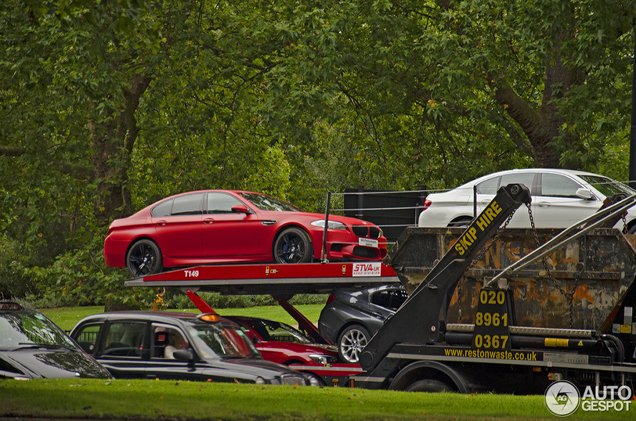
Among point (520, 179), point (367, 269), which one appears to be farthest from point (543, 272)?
point (520, 179)

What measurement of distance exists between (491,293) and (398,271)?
1.26 meters

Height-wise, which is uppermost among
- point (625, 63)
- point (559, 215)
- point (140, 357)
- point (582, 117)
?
point (625, 63)

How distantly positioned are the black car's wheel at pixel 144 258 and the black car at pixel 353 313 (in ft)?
11.3

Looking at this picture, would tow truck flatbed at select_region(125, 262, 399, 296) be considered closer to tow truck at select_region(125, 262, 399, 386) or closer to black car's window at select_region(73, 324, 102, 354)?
tow truck at select_region(125, 262, 399, 386)

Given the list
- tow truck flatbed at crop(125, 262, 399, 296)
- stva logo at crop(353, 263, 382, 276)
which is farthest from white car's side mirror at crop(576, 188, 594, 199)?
stva logo at crop(353, 263, 382, 276)

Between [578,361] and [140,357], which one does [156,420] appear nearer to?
[140,357]

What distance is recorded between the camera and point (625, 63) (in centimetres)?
1395

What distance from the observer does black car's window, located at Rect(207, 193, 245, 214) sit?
39.6ft

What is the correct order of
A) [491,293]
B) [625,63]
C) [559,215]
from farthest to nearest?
[625,63]
[559,215]
[491,293]

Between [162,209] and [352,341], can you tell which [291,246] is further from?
[352,341]

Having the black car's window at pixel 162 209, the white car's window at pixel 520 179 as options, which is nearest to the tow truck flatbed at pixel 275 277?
the black car's window at pixel 162 209

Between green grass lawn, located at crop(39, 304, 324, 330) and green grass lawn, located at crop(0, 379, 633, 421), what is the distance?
63.3 ft

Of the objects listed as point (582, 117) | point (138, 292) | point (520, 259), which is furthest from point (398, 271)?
point (138, 292)

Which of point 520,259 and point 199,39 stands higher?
point 199,39
